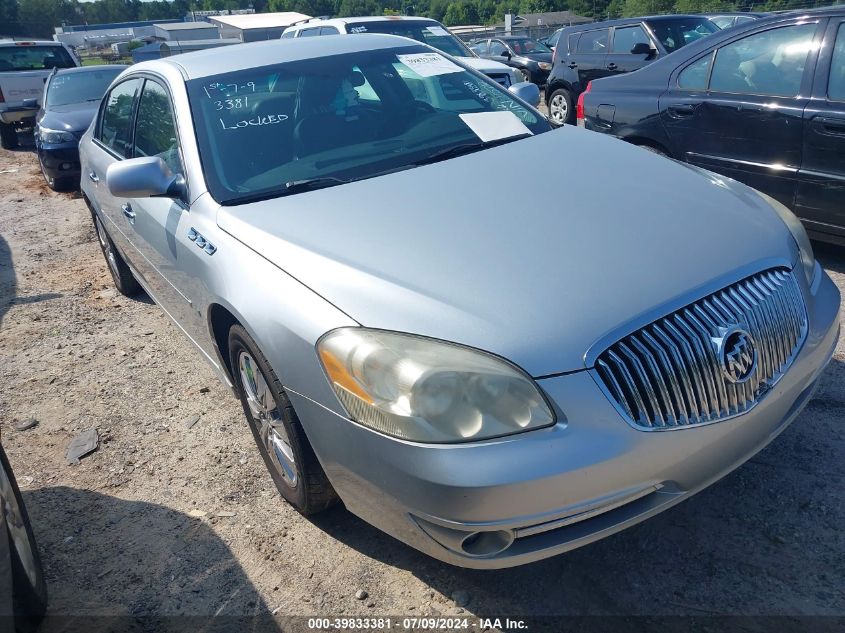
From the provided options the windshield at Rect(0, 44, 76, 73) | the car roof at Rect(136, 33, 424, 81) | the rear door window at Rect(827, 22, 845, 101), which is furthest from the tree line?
the car roof at Rect(136, 33, 424, 81)

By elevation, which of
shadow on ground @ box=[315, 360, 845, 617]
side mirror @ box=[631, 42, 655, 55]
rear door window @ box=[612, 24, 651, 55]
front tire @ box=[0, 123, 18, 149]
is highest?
rear door window @ box=[612, 24, 651, 55]

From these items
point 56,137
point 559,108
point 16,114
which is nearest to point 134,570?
point 56,137

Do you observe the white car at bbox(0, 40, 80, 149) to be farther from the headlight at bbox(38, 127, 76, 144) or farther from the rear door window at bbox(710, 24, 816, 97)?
the rear door window at bbox(710, 24, 816, 97)

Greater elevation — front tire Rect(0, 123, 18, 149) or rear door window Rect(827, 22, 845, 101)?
rear door window Rect(827, 22, 845, 101)

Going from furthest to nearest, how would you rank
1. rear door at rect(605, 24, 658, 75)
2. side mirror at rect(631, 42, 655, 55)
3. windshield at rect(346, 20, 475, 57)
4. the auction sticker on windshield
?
windshield at rect(346, 20, 475, 57) → rear door at rect(605, 24, 658, 75) → side mirror at rect(631, 42, 655, 55) → the auction sticker on windshield

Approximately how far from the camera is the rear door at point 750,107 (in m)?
4.35

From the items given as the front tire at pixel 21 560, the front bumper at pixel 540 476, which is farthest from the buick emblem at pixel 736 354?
the front tire at pixel 21 560

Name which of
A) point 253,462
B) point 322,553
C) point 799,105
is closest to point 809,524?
point 322,553

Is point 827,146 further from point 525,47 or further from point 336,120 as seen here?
point 525,47

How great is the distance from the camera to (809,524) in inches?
95.4

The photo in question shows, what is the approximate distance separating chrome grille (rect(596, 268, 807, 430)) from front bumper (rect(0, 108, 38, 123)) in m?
13.9

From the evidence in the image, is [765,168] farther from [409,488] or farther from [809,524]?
[409,488]

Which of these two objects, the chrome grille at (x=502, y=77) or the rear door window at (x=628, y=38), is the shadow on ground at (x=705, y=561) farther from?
the rear door window at (x=628, y=38)

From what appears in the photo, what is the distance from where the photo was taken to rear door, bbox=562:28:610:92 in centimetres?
1027
